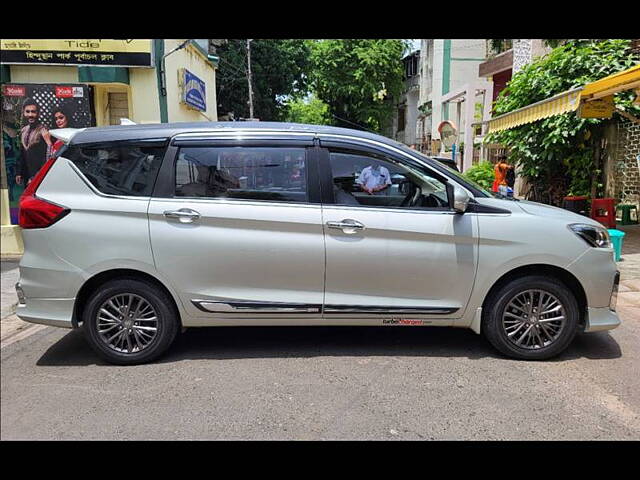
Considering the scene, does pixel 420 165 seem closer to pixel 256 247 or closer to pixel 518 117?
pixel 256 247

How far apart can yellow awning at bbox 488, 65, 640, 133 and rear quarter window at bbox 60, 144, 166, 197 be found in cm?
696

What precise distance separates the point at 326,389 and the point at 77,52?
324 inches

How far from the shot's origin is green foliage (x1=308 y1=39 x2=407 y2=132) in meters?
29.8

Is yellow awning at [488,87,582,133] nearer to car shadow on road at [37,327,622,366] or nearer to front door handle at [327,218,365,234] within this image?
car shadow on road at [37,327,622,366]

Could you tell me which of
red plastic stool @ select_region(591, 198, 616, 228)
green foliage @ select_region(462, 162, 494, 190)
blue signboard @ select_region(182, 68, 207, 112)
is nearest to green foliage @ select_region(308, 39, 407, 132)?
blue signboard @ select_region(182, 68, 207, 112)

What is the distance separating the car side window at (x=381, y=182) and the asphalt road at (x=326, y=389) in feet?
4.26

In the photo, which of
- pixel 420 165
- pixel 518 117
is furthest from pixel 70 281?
pixel 518 117

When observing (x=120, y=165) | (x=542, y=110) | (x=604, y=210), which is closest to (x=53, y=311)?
(x=120, y=165)

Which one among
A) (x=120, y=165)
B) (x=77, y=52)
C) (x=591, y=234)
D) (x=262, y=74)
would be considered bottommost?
(x=591, y=234)

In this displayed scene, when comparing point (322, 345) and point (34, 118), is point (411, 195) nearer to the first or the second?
point (322, 345)

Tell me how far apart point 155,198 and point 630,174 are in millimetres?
12434

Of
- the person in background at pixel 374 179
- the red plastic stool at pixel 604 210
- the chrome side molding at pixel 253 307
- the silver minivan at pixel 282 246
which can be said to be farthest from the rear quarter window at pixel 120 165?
the red plastic stool at pixel 604 210

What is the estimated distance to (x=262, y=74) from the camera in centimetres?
2675
